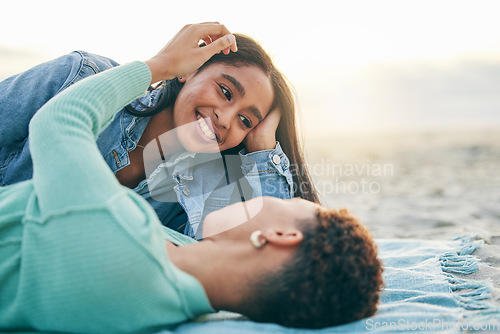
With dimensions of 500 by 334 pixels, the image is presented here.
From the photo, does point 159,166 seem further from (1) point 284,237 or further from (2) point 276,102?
(1) point 284,237

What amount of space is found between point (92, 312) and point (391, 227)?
11.2ft

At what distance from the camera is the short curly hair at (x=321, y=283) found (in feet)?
4.66

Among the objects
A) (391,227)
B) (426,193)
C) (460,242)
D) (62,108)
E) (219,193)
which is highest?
(62,108)

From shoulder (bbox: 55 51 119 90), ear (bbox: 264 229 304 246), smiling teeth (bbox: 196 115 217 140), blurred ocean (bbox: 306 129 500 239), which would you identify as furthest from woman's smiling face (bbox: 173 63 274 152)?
ear (bbox: 264 229 304 246)

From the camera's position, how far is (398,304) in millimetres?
1800

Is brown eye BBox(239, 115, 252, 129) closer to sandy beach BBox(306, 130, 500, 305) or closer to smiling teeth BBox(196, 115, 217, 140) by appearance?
smiling teeth BBox(196, 115, 217, 140)

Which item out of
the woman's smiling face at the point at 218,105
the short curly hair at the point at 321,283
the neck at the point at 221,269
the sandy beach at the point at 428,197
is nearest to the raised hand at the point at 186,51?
the woman's smiling face at the point at 218,105

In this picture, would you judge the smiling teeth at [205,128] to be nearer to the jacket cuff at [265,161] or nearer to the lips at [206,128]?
the lips at [206,128]

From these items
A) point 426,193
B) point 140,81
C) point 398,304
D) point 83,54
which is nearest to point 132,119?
point 83,54

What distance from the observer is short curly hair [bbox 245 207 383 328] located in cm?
142

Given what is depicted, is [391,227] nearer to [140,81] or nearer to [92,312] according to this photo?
[140,81]

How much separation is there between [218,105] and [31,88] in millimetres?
1115

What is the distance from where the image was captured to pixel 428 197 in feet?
18.6

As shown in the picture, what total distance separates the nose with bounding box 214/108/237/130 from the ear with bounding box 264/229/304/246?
1.19 m
